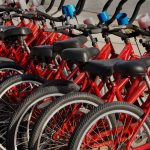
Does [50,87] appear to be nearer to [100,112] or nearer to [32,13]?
[100,112]

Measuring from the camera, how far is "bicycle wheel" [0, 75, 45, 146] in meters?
4.37

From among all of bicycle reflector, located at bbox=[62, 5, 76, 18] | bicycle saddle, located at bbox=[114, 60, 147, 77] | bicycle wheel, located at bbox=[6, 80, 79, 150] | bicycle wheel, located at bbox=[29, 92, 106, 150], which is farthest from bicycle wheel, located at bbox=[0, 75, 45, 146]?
bicycle reflector, located at bbox=[62, 5, 76, 18]

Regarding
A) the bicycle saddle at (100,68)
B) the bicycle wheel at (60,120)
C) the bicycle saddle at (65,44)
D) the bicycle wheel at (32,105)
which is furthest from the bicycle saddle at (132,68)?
the bicycle saddle at (65,44)

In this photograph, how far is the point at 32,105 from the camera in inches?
156

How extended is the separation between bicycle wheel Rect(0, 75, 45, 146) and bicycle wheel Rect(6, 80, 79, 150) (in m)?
0.35

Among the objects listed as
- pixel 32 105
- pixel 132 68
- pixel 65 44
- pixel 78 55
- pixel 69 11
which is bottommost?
pixel 132 68

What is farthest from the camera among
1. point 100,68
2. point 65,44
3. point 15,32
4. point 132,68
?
point 15,32

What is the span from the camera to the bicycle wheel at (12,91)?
4.37 metres

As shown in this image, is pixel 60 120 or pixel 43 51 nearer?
pixel 60 120

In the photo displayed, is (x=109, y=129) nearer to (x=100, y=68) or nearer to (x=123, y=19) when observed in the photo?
(x=100, y=68)

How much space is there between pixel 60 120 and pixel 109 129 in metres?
0.41

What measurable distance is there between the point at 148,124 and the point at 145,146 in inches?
8.7

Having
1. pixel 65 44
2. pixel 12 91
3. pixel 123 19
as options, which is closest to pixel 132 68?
pixel 65 44

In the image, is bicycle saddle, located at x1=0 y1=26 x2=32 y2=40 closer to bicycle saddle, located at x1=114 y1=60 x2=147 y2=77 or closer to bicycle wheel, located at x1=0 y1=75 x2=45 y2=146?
bicycle wheel, located at x1=0 y1=75 x2=45 y2=146
